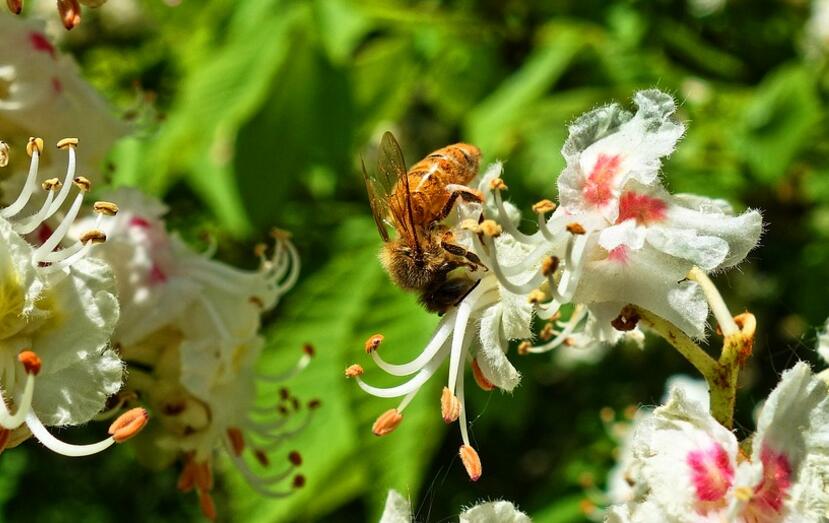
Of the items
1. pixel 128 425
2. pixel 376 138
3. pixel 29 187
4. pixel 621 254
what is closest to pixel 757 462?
pixel 621 254

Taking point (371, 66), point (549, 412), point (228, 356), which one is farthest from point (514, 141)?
point (549, 412)

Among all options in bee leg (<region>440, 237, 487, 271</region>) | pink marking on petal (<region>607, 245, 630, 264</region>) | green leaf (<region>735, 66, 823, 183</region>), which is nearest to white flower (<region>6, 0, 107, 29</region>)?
bee leg (<region>440, 237, 487, 271</region>)

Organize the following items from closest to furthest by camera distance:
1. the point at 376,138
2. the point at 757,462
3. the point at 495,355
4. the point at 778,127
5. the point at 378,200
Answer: the point at 757,462
the point at 495,355
the point at 378,200
the point at 778,127
the point at 376,138

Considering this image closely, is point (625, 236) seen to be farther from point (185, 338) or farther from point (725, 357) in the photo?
point (185, 338)

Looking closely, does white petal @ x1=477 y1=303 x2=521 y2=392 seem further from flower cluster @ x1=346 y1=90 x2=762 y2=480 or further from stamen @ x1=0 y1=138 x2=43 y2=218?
stamen @ x1=0 y1=138 x2=43 y2=218

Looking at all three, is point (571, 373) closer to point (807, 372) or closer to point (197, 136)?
point (197, 136)
